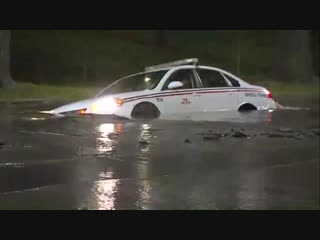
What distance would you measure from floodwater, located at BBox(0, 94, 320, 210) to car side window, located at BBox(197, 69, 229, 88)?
61 cm

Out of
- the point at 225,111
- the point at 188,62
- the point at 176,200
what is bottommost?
the point at 176,200

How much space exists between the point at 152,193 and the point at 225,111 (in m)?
5.34

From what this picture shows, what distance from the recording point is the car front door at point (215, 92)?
11.9 meters

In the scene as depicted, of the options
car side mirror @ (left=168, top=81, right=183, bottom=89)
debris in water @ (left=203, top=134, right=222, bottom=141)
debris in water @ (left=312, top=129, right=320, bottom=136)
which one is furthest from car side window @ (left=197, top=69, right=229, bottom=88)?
debris in water @ (left=312, top=129, right=320, bottom=136)

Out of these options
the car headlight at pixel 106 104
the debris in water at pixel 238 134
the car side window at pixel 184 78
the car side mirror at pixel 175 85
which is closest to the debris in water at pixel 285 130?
the debris in water at pixel 238 134

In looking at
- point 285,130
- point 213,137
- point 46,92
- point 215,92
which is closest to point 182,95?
point 215,92

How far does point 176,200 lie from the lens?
6914 millimetres

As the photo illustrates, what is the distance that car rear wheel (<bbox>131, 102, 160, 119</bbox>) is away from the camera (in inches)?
469

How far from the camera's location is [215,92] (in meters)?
12.1

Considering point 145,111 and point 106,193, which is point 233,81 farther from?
point 106,193
